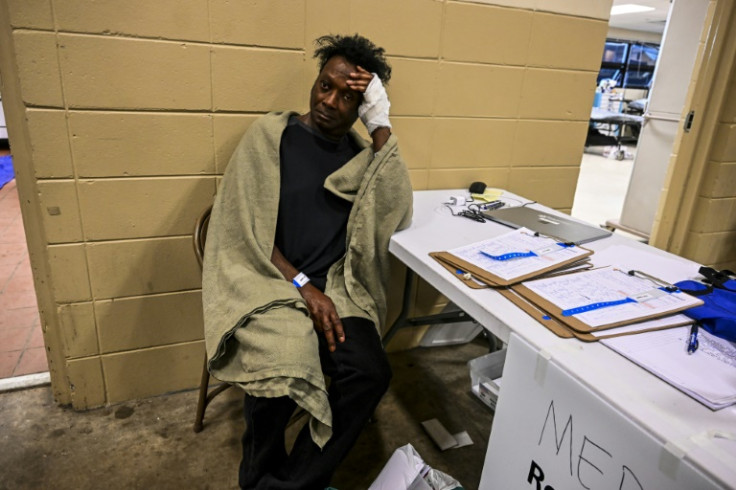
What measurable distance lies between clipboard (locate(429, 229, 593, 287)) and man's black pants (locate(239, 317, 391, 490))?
1.26 feet

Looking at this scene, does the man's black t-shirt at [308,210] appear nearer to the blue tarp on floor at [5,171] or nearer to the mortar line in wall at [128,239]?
the mortar line in wall at [128,239]

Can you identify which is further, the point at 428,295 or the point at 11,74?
the point at 428,295

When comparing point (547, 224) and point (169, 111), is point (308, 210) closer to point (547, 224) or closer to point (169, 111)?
point (169, 111)

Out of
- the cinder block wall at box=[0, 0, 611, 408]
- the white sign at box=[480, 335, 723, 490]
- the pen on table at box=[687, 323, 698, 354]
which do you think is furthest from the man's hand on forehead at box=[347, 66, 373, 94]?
the pen on table at box=[687, 323, 698, 354]

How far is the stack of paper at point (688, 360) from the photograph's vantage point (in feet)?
2.49

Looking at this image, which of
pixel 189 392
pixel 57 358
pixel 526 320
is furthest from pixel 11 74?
pixel 526 320

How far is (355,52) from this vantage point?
1.50m

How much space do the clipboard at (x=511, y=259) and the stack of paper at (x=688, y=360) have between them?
0.91 feet

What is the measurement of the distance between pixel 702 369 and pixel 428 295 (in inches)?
56.7

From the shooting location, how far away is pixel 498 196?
1.94m

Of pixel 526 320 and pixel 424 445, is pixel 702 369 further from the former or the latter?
pixel 424 445

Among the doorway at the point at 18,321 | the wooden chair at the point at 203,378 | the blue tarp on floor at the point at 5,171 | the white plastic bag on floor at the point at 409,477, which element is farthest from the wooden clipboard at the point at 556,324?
the blue tarp on floor at the point at 5,171

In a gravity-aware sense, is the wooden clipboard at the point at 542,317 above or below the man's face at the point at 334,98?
below

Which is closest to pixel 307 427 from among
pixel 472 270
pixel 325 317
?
pixel 325 317
